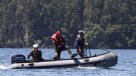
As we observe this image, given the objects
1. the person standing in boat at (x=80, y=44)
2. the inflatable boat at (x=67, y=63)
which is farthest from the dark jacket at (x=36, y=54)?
the person standing in boat at (x=80, y=44)

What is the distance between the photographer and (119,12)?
424ft

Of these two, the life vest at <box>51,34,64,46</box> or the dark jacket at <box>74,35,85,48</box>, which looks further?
the dark jacket at <box>74,35,85,48</box>

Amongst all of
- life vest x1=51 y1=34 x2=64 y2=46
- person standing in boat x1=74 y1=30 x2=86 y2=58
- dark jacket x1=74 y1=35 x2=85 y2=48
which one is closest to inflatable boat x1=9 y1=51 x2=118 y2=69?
person standing in boat x1=74 y1=30 x2=86 y2=58

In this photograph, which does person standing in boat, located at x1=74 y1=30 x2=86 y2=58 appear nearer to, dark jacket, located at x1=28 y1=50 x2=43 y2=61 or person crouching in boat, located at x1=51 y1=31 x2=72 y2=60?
person crouching in boat, located at x1=51 y1=31 x2=72 y2=60

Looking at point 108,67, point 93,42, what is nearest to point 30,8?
point 93,42

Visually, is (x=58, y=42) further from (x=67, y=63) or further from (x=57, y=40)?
(x=67, y=63)

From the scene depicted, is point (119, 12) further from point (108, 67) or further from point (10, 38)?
point (108, 67)

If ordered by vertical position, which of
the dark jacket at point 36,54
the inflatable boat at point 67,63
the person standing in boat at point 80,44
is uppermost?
the person standing in boat at point 80,44

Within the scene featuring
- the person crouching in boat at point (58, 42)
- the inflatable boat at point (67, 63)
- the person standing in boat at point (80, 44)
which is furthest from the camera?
the person standing in boat at point (80, 44)

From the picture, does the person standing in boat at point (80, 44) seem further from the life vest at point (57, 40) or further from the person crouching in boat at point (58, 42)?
the life vest at point (57, 40)

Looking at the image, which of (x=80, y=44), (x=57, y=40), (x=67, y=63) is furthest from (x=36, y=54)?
(x=80, y=44)

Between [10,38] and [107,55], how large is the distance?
339 feet

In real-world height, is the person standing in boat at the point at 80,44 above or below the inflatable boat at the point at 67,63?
above

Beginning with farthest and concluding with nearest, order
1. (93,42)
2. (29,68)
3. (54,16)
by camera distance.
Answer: (54,16) < (93,42) < (29,68)
